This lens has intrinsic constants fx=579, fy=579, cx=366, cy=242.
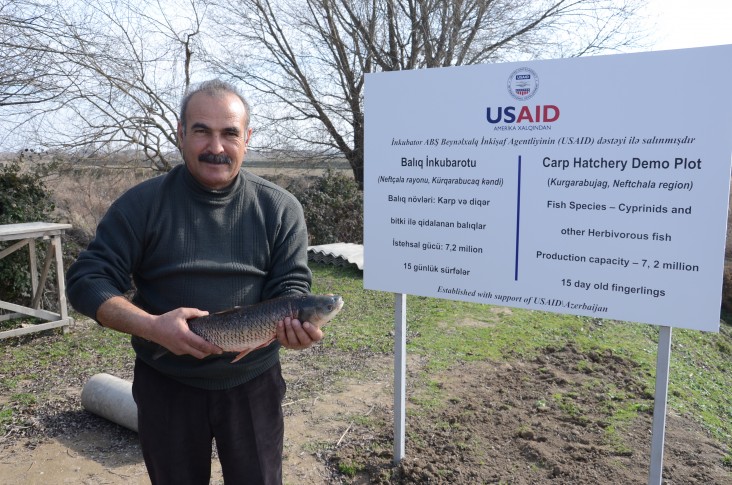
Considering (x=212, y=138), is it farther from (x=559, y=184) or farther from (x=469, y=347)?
(x=469, y=347)

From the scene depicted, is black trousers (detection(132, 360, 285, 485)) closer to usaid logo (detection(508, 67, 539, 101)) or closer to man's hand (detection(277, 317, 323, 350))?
man's hand (detection(277, 317, 323, 350))

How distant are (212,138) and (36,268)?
600 centimetres

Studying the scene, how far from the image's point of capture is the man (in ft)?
7.07

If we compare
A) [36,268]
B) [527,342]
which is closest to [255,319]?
[527,342]

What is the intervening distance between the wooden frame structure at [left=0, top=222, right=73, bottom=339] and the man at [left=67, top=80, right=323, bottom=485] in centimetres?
468

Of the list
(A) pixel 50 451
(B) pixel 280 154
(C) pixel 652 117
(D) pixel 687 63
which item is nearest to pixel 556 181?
(C) pixel 652 117

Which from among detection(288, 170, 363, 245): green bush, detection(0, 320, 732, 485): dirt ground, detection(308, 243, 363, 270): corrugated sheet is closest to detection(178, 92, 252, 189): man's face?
detection(0, 320, 732, 485): dirt ground

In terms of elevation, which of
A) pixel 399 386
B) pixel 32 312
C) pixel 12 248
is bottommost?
pixel 32 312

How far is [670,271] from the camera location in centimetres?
283

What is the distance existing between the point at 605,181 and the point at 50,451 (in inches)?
155

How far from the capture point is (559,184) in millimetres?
3074

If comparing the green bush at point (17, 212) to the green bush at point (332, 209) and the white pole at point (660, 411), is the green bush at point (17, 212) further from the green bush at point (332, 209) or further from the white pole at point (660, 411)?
the white pole at point (660, 411)

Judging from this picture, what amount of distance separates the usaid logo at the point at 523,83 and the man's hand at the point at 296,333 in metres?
1.78

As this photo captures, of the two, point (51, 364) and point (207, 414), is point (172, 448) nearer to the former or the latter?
point (207, 414)
